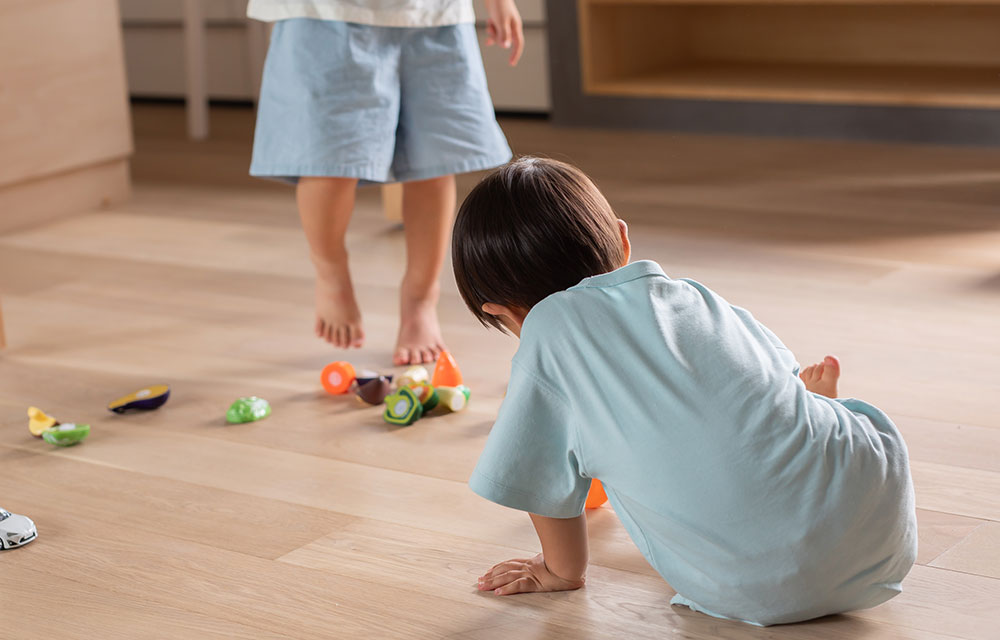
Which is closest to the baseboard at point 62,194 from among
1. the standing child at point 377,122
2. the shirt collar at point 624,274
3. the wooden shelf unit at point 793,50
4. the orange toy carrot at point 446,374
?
the standing child at point 377,122

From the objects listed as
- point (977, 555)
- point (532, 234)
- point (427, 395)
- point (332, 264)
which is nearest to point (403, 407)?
point (427, 395)

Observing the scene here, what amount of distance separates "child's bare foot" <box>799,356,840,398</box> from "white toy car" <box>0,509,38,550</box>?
599 millimetres

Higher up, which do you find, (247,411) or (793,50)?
(793,50)

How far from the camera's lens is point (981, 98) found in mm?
2125

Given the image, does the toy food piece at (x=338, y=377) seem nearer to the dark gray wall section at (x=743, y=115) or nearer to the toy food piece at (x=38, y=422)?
the toy food piece at (x=38, y=422)

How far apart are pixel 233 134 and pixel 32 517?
198cm

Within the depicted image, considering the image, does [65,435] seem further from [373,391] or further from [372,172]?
[372,172]

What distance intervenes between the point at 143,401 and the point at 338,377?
19 centimetres

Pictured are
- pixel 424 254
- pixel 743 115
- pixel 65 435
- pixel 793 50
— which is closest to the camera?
pixel 65 435

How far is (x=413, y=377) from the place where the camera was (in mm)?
1211

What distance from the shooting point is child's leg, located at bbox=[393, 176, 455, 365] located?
134 cm

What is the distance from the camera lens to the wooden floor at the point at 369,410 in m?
0.82

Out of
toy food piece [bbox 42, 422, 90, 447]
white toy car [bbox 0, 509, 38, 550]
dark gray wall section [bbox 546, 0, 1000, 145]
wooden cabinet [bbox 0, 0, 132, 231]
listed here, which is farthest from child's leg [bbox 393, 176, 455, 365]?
dark gray wall section [bbox 546, 0, 1000, 145]

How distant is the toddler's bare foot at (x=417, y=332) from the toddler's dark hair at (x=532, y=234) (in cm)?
53
